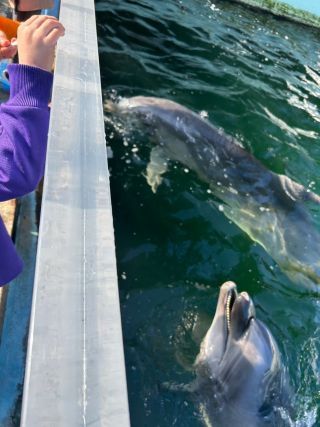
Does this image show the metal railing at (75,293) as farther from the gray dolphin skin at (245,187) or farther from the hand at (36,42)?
the gray dolphin skin at (245,187)

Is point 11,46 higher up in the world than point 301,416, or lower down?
higher up

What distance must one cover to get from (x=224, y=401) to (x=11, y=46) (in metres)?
2.36

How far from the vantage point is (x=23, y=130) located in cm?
183

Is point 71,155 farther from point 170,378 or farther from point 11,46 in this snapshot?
point 170,378

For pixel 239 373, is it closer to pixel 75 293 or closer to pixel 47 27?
pixel 75 293

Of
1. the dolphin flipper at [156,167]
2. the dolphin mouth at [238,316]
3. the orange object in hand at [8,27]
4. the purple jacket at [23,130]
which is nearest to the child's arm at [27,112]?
the purple jacket at [23,130]

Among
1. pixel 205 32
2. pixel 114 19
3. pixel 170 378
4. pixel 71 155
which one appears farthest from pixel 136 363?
pixel 205 32

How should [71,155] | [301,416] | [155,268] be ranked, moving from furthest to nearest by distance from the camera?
[155,268]
[301,416]
[71,155]

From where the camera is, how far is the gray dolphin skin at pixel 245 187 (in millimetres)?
4602

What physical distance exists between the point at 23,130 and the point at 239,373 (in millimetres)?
1981

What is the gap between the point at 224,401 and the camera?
292cm

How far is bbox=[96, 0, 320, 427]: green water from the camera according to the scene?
330 centimetres

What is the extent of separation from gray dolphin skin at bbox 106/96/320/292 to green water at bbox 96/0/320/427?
0.13 meters

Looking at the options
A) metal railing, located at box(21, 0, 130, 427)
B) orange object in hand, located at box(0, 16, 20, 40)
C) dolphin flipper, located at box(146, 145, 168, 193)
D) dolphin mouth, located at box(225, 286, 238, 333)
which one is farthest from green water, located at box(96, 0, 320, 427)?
metal railing, located at box(21, 0, 130, 427)
